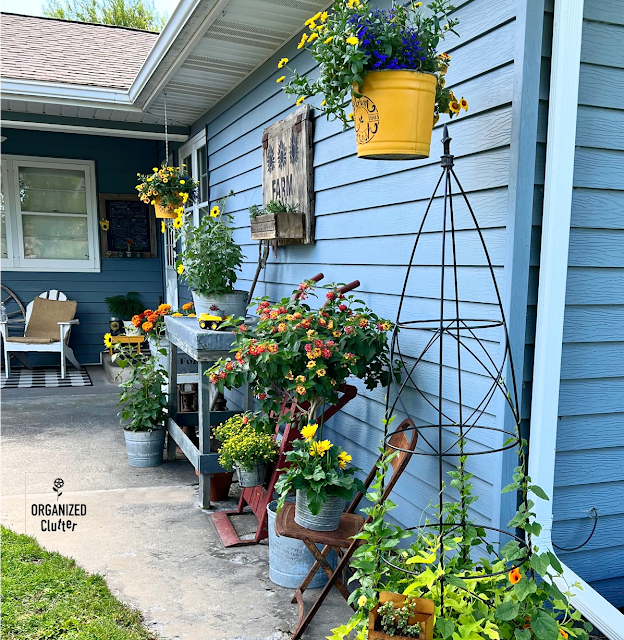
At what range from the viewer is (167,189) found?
4863 millimetres

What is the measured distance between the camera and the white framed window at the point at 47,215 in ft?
23.2

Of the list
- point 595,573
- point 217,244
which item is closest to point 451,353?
point 595,573

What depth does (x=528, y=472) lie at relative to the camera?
6.33 ft

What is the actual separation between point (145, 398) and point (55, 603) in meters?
1.80

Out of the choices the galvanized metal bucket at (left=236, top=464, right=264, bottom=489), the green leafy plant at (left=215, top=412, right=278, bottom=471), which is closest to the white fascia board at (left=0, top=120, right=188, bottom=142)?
the green leafy plant at (left=215, top=412, right=278, bottom=471)

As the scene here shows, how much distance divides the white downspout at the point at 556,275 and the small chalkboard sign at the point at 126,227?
6231 mm

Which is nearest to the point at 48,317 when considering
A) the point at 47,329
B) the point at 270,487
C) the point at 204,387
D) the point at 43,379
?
the point at 47,329

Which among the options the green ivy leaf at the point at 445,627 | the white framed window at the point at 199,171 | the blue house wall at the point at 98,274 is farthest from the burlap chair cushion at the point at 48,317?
the green ivy leaf at the point at 445,627

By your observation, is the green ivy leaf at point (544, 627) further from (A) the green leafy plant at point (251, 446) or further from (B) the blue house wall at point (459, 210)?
(A) the green leafy plant at point (251, 446)

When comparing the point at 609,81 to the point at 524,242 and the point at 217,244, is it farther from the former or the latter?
the point at 217,244

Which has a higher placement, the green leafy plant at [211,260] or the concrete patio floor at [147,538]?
the green leafy plant at [211,260]

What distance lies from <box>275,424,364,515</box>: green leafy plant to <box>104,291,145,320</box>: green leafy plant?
5.46 metres

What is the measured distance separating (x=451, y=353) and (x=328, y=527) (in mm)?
753

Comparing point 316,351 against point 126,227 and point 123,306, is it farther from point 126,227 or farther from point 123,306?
point 126,227
